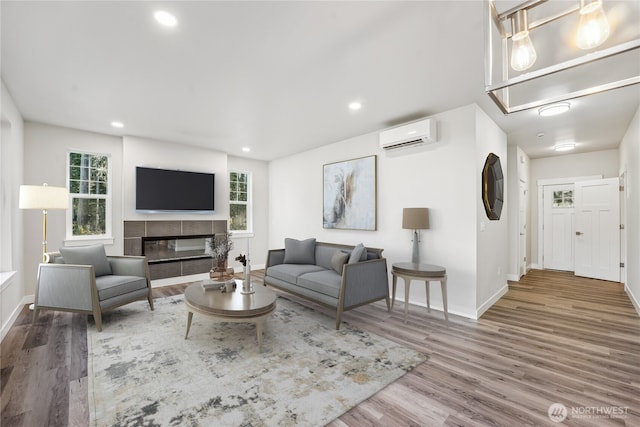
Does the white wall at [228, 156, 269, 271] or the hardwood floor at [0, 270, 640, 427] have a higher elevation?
the white wall at [228, 156, 269, 271]

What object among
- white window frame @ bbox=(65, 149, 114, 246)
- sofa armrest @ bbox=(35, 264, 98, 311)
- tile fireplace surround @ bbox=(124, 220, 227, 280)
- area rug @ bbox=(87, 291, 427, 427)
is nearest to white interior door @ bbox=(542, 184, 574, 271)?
area rug @ bbox=(87, 291, 427, 427)

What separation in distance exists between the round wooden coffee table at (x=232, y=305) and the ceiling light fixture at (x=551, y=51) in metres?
2.42

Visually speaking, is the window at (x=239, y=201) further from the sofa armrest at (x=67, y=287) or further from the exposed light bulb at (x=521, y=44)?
the exposed light bulb at (x=521, y=44)

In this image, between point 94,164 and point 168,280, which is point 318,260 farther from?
point 94,164

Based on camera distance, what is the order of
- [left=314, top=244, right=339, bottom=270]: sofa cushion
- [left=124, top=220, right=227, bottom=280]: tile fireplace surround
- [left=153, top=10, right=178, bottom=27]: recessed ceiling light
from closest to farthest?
[left=153, top=10, right=178, bottom=27]: recessed ceiling light, [left=314, top=244, right=339, bottom=270]: sofa cushion, [left=124, top=220, right=227, bottom=280]: tile fireplace surround

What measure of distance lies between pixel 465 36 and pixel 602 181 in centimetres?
563

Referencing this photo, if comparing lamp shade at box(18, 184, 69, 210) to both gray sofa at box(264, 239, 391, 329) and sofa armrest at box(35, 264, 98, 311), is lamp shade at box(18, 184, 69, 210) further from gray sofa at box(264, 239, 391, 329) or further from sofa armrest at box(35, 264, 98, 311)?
gray sofa at box(264, 239, 391, 329)

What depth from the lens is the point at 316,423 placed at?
173 cm

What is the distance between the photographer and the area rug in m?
1.81

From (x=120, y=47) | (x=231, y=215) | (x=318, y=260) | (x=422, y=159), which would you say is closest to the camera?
(x=120, y=47)

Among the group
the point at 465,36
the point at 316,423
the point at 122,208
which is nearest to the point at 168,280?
the point at 122,208

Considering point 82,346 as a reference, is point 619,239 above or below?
above

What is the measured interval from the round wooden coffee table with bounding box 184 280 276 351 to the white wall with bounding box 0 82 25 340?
190 centimetres

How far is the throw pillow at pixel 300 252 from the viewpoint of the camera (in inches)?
180
